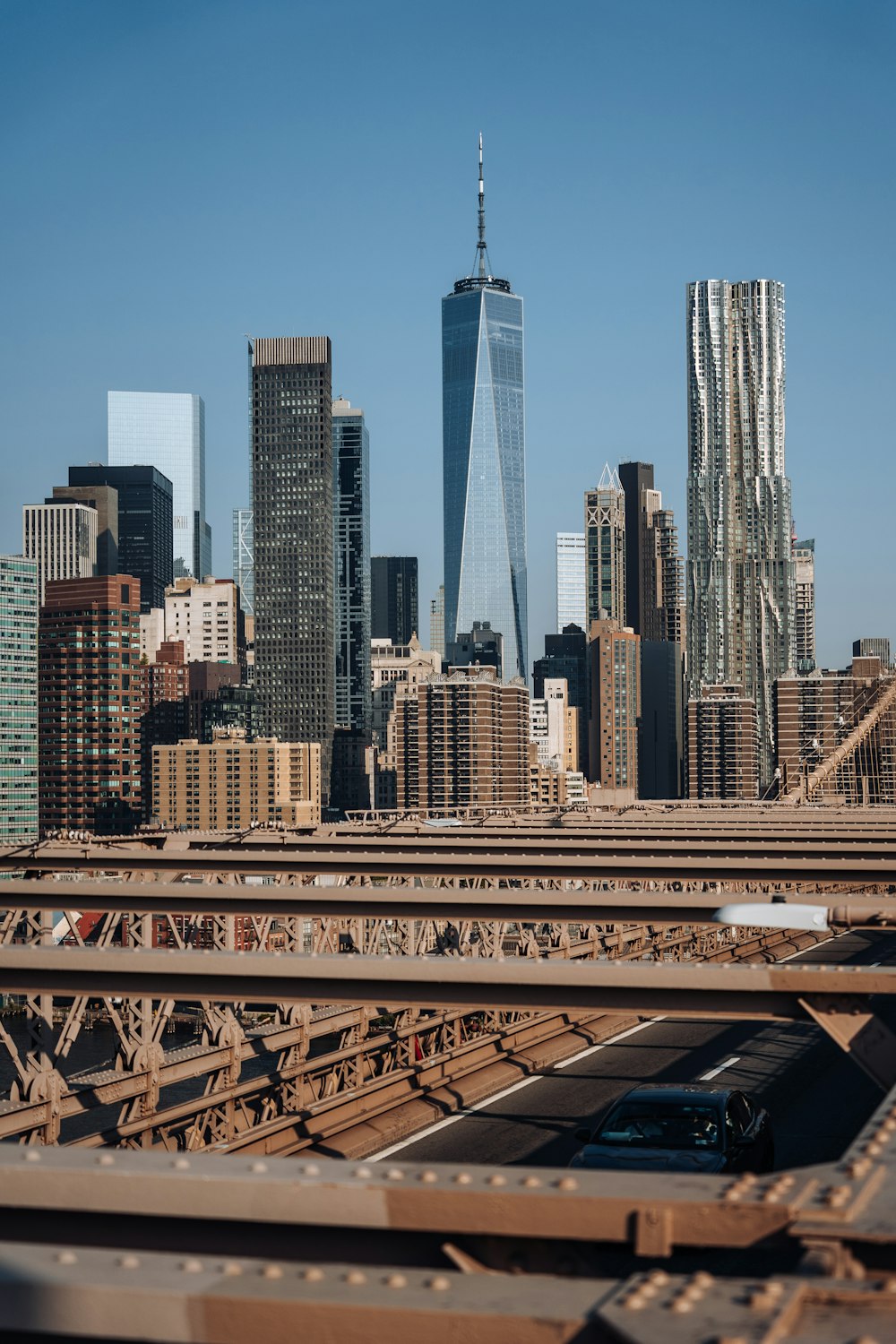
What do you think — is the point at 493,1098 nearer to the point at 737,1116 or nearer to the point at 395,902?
the point at 737,1116

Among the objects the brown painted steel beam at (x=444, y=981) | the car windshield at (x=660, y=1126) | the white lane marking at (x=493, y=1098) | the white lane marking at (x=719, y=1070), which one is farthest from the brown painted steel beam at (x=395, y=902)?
the white lane marking at (x=719, y=1070)

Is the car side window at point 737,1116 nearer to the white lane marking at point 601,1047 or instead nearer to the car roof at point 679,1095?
the car roof at point 679,1095

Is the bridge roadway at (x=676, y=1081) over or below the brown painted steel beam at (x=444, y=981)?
below

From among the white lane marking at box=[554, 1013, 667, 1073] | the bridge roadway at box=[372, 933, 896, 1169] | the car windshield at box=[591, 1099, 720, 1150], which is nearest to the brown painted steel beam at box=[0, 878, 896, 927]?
the car windshield at box=[591, 1099, 720, 1150]

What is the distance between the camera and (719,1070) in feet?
101

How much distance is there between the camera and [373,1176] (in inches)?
252

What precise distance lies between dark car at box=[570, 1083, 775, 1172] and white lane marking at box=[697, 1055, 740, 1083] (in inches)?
364

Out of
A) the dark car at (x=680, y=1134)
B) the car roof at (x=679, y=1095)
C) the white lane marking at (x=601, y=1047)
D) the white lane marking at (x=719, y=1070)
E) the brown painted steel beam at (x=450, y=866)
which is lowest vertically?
the white lane marking at (x=601, y=1047)

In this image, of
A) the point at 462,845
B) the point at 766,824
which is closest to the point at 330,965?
the point at 462,845

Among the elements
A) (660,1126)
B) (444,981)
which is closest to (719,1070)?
(660,1126)

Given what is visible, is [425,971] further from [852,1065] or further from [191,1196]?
[852,1065]

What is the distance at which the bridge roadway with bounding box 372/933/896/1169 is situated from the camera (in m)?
22.7

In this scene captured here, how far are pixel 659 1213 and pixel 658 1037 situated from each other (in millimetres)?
30687

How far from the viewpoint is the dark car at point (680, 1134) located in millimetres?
17844
